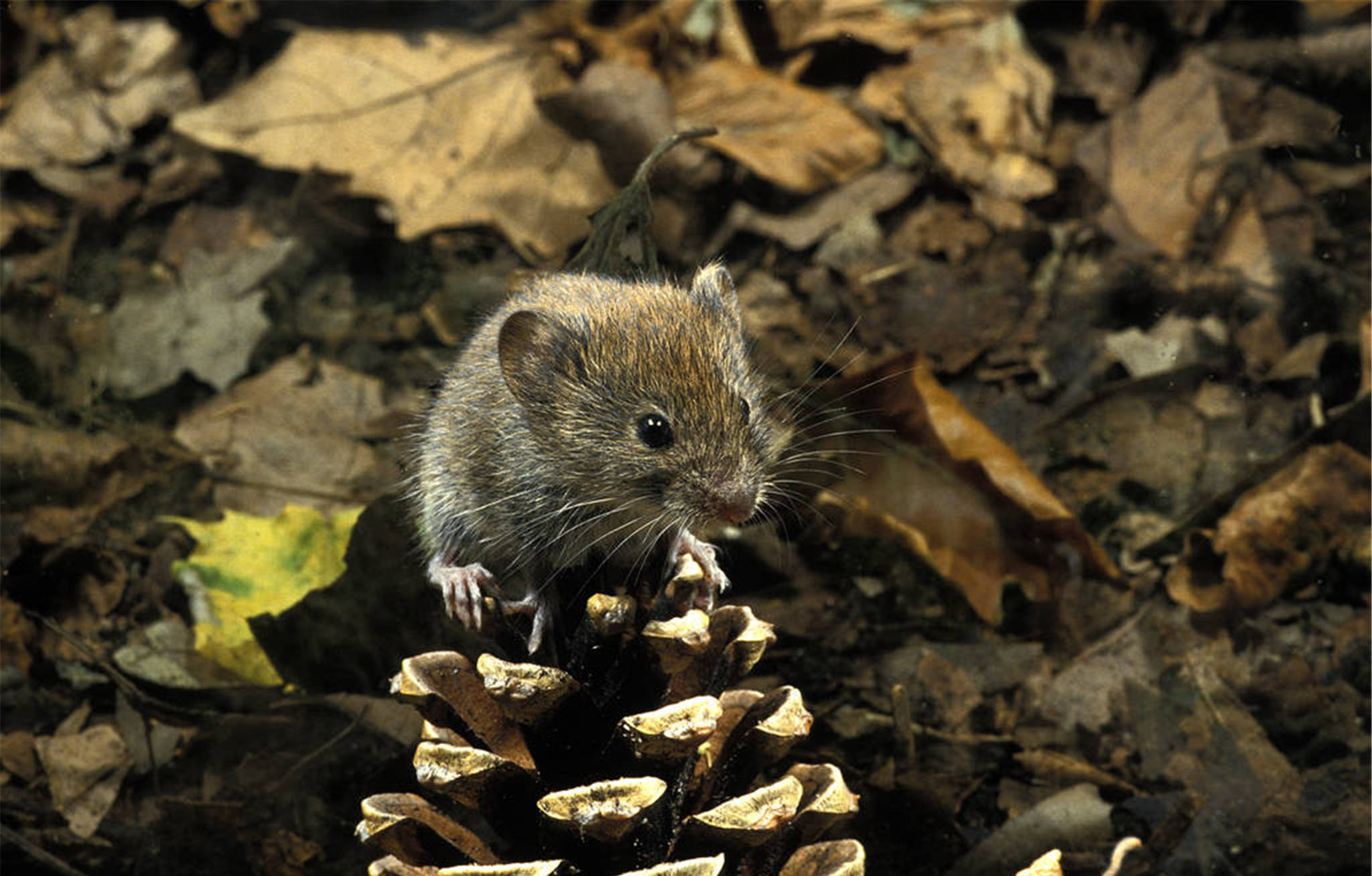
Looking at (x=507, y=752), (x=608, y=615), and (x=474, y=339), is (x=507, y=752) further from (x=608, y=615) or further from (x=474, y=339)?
(x=474, y=339)

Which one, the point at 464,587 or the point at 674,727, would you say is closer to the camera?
the point at 674,727

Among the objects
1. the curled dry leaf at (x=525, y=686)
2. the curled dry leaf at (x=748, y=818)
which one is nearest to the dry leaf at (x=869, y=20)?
the curled dry leaf at (x=525, y=686)

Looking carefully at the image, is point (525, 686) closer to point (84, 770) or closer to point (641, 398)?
A: point (641, 398)

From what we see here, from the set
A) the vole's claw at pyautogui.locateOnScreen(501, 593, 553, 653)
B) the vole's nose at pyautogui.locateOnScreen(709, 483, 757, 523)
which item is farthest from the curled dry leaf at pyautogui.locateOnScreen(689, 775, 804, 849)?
the vole's nose at pyautogui.locateOnScreen(709, 483, 757, 523)

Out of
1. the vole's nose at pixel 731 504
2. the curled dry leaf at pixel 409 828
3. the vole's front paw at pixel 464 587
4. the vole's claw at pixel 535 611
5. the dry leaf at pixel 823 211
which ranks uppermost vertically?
the dry leaf at pixel 823 211

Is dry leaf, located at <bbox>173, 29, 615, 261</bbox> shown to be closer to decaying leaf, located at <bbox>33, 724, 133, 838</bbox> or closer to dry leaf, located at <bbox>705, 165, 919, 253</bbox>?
dry leaf, located at <bbox>705, 165, 919, 253</bbox>

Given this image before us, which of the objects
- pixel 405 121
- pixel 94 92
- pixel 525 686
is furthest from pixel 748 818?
pixel 94 92

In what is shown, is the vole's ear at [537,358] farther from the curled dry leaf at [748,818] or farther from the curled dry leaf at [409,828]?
the curled dry leaf at [748,818]
